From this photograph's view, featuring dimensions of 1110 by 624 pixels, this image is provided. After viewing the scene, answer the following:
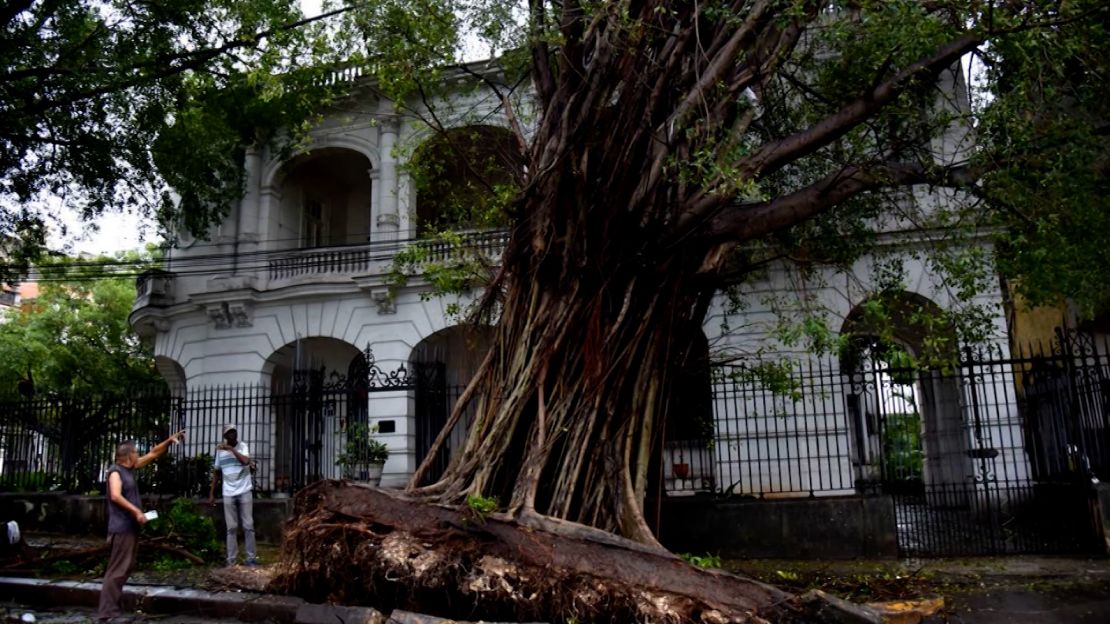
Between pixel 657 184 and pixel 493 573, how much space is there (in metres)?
4.00

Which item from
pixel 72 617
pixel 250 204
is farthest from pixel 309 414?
pixel 250 204

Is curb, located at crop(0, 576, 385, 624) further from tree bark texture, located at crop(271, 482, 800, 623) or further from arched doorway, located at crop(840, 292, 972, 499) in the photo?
arched doorway, located at crop(840, 292, 972, 499)

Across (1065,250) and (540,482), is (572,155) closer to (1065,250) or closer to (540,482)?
(540,482)

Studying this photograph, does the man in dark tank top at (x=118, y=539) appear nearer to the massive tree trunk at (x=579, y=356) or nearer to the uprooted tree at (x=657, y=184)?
the uprooted tree at (x=657, y=184)

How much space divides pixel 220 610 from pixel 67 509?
680 centimetres

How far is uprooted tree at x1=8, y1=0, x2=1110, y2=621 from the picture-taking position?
7.52 m

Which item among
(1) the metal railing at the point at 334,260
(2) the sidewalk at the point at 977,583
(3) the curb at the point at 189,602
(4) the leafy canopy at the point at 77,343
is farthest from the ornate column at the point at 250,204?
(2) the sidewalk at the point at 977,583

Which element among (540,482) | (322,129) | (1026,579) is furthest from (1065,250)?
(322,129)

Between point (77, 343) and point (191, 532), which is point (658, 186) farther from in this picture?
point (77, 343)

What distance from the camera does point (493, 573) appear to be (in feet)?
21.0

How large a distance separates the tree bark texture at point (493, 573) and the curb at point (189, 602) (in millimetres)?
255

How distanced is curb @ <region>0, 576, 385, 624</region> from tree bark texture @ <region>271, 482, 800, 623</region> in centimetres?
26

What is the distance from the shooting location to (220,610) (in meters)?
7.29

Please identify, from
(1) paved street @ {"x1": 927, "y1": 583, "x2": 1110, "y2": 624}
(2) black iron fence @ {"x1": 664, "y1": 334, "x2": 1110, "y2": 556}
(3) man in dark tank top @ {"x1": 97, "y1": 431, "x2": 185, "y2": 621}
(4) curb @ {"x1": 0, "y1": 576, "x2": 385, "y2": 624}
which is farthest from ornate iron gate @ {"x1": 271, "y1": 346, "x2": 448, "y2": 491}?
(1) paved street @ {"x1": 927, "y1": 583, "x2": 1110, "y2": 624}
